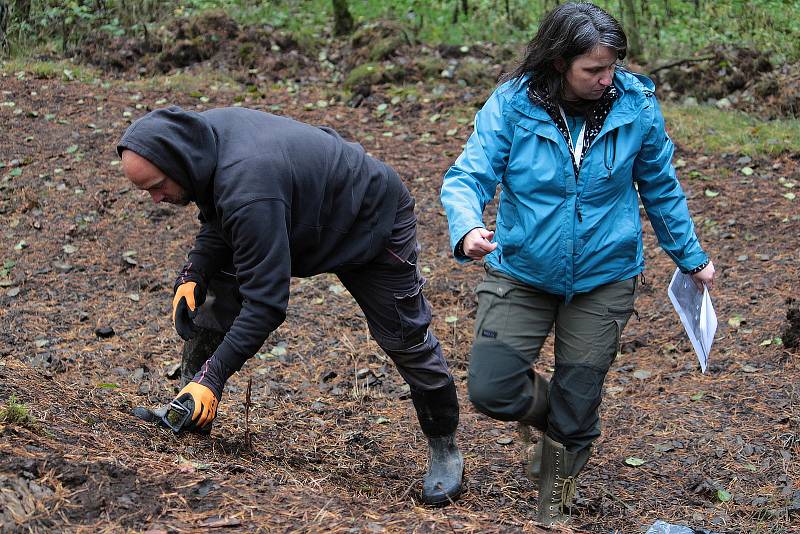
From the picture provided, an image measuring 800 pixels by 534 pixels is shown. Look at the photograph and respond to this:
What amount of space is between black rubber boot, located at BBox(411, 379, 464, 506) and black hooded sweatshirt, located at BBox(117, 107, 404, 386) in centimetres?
75

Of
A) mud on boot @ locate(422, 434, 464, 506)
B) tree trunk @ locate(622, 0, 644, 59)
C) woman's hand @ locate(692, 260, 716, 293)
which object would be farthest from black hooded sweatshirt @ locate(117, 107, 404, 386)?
tree trunk @ locate(622, 0, 644, 59)

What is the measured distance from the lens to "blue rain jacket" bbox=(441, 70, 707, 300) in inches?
130

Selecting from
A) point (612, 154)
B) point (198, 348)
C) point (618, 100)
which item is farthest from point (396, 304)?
point (618, 100)

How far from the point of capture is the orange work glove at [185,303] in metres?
3.73

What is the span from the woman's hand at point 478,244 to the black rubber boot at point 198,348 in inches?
55.8

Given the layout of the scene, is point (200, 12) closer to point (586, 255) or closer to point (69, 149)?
point (69, 149)

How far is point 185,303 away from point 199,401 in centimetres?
62

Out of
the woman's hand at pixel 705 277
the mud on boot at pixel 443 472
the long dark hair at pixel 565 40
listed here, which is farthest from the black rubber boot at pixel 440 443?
the long dark hair at pixel 565 40

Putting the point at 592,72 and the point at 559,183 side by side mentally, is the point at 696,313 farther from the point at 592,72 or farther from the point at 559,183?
the point at 592,72

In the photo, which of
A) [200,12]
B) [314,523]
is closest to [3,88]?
[200,12]

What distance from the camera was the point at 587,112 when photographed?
337cm

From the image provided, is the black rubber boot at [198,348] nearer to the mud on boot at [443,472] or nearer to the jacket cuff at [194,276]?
the jacket cuff at [194,276]

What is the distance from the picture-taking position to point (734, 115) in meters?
9.59

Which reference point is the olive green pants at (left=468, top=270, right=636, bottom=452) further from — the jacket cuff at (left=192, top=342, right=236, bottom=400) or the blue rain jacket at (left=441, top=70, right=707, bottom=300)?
the jacket cuff at (left=192, top=342, right=236, bottom=400)
